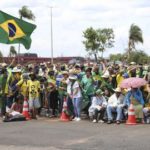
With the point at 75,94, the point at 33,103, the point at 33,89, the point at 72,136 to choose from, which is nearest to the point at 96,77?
the point at 75,94

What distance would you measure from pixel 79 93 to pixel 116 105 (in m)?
1.83

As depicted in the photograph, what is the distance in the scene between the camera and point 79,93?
60.1 feet

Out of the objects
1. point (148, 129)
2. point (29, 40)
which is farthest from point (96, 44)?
point (148, 129)

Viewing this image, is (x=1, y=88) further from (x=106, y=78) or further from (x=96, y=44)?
(x=96, y=44)

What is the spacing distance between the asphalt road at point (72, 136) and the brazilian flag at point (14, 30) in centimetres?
407

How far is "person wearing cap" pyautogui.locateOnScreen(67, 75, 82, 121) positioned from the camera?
18.2 meters

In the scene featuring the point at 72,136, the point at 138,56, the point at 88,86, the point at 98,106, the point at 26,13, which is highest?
the point at 26,13

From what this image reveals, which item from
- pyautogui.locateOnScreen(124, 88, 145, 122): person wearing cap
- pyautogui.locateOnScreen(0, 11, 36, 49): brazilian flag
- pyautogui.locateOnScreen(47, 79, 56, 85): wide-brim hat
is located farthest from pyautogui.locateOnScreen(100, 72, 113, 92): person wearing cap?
pyautogui.locateOnScreen(0, 11, 36, 49): brazilian flag

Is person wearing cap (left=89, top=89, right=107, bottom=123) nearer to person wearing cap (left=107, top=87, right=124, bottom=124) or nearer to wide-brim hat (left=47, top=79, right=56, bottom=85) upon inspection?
person wearing cap (left=107, top=87, right=124, bottom=124)

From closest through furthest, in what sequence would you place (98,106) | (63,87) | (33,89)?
(98,106)
(33,89)
(63,87)

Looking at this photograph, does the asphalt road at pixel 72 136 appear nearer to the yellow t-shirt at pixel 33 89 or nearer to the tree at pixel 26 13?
the yellow t-shirt at pixel 33 89

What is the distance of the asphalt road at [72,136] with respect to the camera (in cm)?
1239

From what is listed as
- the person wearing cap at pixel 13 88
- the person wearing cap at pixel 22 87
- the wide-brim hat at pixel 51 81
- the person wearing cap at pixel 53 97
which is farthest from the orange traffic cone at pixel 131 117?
the person wearing cap at pixel 13 88

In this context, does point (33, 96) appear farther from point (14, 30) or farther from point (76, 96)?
point (14, 30)
